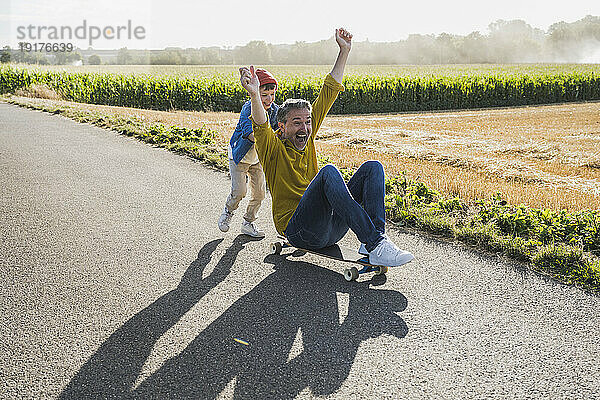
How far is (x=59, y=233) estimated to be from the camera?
575cm

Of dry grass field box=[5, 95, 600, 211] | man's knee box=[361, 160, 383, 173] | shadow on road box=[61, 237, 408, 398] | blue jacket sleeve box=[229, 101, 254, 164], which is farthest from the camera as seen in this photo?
dry grass field box=[5, 95, 600, 211]

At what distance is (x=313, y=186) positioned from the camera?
167 inches

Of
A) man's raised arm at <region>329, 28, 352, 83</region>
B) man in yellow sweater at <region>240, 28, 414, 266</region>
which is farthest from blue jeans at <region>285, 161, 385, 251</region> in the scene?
man's raised arm at <region>329, 28, 352, 83</region>

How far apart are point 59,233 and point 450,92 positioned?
26604 millimetres

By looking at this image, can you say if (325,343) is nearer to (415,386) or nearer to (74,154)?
(415,386)

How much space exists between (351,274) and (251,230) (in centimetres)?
157

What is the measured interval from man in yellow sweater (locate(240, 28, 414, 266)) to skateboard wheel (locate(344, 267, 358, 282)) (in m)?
0.17

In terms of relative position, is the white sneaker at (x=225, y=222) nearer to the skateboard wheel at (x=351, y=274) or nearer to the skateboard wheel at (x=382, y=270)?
the skateboard wheel at (x=351, y=274)

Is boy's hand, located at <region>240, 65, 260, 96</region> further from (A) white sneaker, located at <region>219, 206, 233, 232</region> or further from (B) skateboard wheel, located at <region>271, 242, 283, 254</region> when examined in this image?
(A) white sneaker, located at <region>219, 206, 233, 232</region>

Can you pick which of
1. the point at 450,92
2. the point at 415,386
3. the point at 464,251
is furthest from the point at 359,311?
the point at 450,92

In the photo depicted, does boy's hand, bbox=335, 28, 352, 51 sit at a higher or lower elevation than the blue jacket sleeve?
higher

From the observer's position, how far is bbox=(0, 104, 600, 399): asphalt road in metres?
3.00

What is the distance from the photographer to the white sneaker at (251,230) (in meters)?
5.61

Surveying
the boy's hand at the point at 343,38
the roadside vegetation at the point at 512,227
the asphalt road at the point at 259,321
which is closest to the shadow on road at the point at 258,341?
the asphalt road at the point at 259,321
